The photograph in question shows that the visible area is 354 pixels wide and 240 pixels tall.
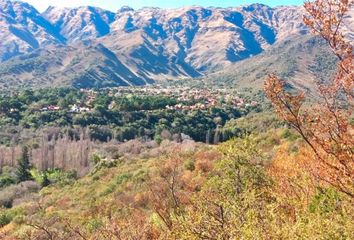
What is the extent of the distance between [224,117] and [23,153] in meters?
57.2

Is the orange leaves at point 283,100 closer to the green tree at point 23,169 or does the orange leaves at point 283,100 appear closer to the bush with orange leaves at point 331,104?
the bush with orange leaves at point 331,104

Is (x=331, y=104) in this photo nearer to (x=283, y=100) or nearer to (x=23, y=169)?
(x=283, y=100)

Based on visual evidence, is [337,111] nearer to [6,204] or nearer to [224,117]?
[6,204]

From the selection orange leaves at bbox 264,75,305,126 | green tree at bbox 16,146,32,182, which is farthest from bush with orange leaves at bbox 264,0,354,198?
green tree at bbox 16,146,32,182

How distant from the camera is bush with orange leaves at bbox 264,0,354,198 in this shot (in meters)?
8.26

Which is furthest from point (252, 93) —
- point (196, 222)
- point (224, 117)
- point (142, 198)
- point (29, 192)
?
point (196, 222)

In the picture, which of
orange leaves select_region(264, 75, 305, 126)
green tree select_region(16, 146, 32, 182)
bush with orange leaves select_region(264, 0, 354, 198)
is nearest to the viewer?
bush with orange leaves select_region(264, 0, 354, 198)

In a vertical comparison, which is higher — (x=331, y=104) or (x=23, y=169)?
(x=331, y=104)

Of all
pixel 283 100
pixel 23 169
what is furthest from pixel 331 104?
pixel 23 169

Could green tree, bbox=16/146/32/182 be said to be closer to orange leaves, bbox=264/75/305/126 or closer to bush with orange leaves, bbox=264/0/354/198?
orange leaves, bbox=264/75/305/126

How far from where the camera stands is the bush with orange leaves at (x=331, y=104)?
27.1 ft

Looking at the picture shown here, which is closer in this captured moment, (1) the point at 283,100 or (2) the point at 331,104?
(2) the point at 331,104

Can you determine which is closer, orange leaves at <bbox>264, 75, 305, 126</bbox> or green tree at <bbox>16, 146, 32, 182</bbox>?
orange leaves at <bbox>264, 75, 305, 126</bbox>

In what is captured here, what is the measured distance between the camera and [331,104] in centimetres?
877
